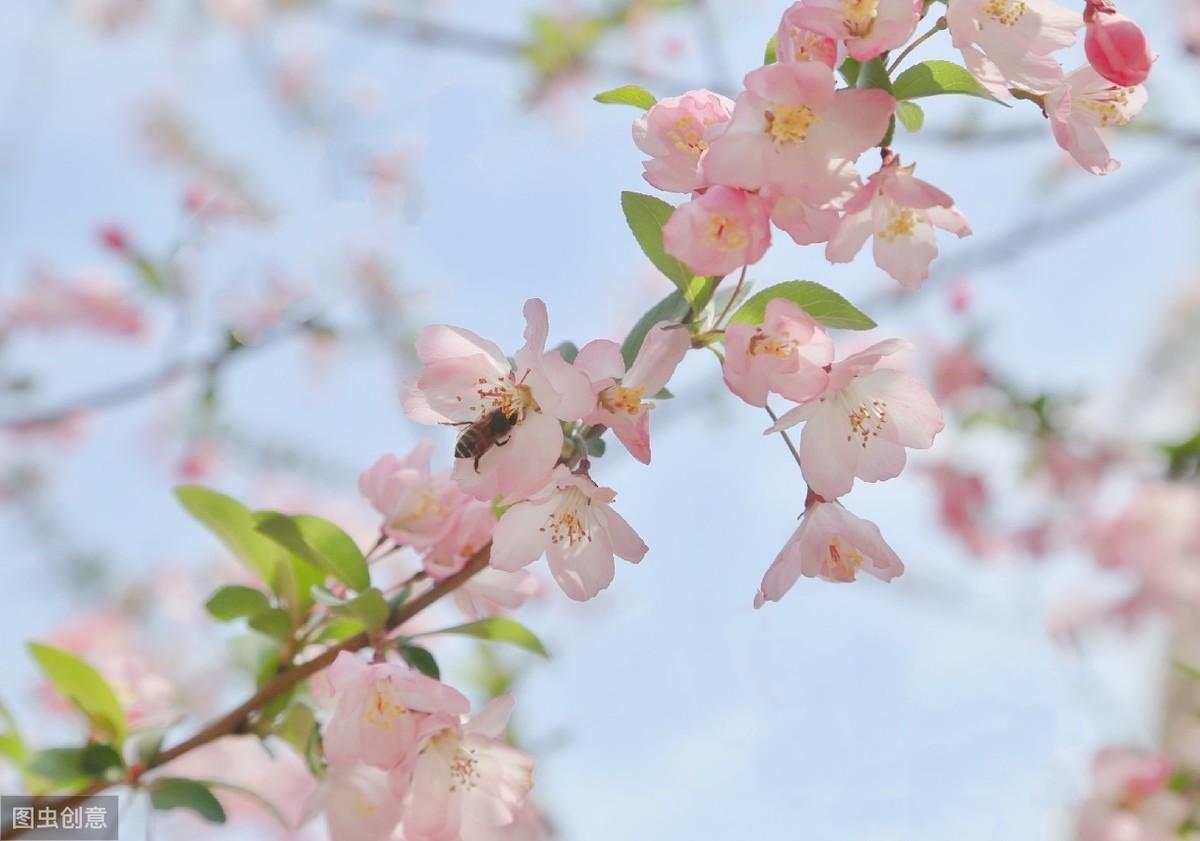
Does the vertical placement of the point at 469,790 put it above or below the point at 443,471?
below

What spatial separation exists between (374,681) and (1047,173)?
146 inches

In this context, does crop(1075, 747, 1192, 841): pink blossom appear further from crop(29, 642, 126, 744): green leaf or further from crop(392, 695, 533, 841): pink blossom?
crop(29, 642, 126, 744): green leaf

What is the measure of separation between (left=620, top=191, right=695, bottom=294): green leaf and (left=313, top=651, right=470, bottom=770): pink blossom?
1.29 feet

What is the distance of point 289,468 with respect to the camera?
16.4 feet

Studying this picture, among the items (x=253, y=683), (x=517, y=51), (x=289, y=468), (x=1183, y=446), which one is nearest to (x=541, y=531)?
(x=253, y=683)

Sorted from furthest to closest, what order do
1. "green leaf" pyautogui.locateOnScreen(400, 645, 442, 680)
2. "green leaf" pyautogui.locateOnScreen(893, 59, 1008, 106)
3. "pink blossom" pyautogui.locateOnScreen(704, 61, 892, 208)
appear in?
1. "green leaf" pyautogui.locateOnScreen(400, 645, 442, 680)
2. "green leaf" pyautogui.locateOnScreen(893, 59, 1008, 106)
3. "pink blossom" pyautogui.locateOnScreen(704, 61, 892, 208)

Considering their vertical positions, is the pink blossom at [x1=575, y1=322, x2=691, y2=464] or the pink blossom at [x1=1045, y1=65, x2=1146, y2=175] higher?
the pink blossom at [x1=1045, y1=65, x2=1146, y2=175]

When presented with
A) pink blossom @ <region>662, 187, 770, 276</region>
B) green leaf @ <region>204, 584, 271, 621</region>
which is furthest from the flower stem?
green leaf @ <region>204, 584, 271, 621</region>

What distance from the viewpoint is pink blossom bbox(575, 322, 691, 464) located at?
29.2 inches

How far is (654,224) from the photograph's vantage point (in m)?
0.83

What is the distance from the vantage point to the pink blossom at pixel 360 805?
2.92ft

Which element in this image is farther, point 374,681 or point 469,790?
point 469,790

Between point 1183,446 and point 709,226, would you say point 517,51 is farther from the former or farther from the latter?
point 709,226

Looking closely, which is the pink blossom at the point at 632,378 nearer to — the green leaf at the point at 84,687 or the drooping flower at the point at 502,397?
the drooping flower at the point at 502,397
